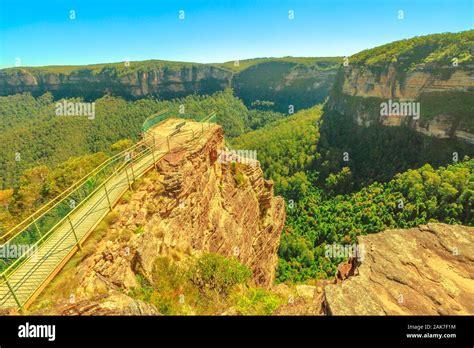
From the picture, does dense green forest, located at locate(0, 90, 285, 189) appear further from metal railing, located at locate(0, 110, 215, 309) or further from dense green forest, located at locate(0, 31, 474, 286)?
metal railing, located at locate(0, 110, 215, 309)

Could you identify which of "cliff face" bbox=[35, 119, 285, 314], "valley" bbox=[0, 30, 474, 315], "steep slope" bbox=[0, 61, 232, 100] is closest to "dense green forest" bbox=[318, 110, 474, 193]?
"valley" bbox=[0, 30, 474, 315]

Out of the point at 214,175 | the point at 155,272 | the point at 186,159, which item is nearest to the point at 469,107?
the point at 214,175

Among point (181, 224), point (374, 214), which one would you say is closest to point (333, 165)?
point (374, 214)

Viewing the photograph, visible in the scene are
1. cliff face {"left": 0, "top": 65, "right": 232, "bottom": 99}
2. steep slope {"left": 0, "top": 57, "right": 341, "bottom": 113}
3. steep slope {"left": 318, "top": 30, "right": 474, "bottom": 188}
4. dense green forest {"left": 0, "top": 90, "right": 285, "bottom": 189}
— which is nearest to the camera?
steep slope {"left": 318, "top": 30, "right": 474, "bottom": 188}

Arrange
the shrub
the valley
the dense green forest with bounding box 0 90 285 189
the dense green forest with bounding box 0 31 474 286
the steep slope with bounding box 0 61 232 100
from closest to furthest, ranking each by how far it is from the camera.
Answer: the valley < the shrub < the dense green forest with bounding box 0 31 474 286 < the dense green forest with bounding box 0 90 285 189 < the steep slope with bounding box 0 61 232 100
